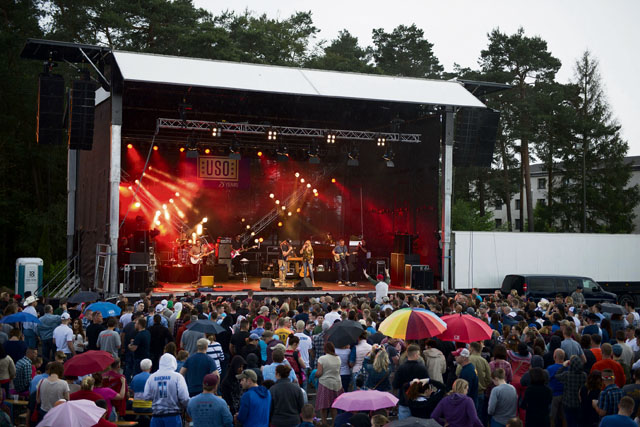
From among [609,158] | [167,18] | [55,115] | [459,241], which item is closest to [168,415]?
[55,115]

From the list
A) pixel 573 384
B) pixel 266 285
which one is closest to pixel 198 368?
pixel 573 384

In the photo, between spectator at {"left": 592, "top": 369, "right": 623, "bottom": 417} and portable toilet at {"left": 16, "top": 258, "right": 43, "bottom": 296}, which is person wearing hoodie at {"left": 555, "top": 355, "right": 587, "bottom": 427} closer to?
spectator at {"left": 592, "top": 369, "right": 623, "bottom": 417}

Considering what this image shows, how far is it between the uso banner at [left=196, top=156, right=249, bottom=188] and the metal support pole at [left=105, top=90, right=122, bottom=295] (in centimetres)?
806

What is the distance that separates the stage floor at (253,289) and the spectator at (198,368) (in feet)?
38.0

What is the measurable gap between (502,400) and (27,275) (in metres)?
19.2

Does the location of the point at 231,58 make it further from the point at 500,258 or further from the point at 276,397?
the point at 276,397

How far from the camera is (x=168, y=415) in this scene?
724 cm

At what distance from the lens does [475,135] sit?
23.6 metres

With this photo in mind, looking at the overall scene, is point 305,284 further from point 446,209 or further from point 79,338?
point 79,338

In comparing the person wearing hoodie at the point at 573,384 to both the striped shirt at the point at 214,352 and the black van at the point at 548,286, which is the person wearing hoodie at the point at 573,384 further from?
the black van at the point at 548,286

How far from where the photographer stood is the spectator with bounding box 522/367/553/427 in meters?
7.46

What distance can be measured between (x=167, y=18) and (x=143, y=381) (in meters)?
32.5

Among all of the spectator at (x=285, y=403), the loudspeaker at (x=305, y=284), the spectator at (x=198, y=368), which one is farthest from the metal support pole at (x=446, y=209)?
the spectator at (x=285, y=403)

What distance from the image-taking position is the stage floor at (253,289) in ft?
68.2
